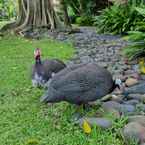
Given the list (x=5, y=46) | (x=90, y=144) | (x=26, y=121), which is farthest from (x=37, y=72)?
(x=5, y=46)

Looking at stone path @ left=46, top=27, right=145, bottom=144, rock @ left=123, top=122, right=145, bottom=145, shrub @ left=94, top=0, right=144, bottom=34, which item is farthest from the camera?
shrub @ left=94, top=0, right=144, bottom=34

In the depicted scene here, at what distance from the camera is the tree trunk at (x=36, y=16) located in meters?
15.9

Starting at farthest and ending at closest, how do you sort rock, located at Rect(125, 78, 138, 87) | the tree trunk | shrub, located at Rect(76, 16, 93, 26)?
shrub, located at Rect(76, 16, 93, 26) < the tree trunk < rock, located at Rect(125, 78, 138, 87)

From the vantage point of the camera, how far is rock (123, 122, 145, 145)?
13.7 feet

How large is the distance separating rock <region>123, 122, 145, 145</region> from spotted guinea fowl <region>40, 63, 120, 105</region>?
1.99 ft

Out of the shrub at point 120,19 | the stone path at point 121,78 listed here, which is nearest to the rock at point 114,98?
the stone path at point 121,78

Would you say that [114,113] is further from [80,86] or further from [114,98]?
[114,98]

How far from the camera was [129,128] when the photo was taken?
14.1 feet

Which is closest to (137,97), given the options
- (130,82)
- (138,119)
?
(130,82)

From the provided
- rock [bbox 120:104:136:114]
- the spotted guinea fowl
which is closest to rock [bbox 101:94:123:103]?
rock [bbox 120:104:136:114]

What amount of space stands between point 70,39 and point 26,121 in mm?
8796

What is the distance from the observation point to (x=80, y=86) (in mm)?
4746

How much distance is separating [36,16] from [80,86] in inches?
461

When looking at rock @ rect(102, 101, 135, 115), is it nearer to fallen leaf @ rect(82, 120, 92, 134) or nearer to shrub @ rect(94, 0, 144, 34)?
fallen leaf @ rect(82, 120, 92, 134)
